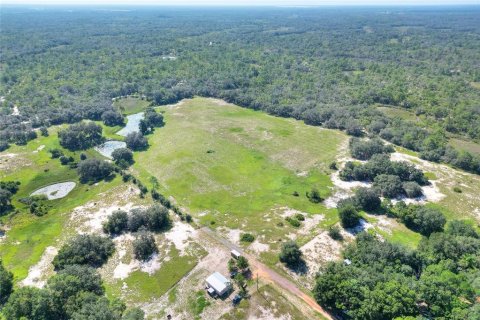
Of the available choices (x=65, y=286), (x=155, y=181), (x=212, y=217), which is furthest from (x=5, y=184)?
(x=212, y=217)

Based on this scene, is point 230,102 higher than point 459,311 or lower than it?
lower

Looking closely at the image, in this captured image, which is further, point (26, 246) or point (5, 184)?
point (5, 184)

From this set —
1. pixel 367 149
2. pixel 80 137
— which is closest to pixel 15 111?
pixel 80 137

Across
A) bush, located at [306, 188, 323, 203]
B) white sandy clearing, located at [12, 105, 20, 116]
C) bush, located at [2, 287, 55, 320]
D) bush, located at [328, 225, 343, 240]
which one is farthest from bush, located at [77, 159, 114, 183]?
white sandy clearing, located at [12, 105, 20, 116]

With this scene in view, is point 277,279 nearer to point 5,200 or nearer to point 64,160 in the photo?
point 5,200

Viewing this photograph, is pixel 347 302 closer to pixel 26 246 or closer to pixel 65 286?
pixel 65 286

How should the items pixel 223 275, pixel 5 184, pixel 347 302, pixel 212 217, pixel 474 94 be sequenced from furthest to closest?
pixel 474 94 → pixel 5 184 → pixel 212 217 → pixel 223 275 → pixel 347 302

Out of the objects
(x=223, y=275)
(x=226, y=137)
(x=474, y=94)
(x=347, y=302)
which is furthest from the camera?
(x=474, y=94)
